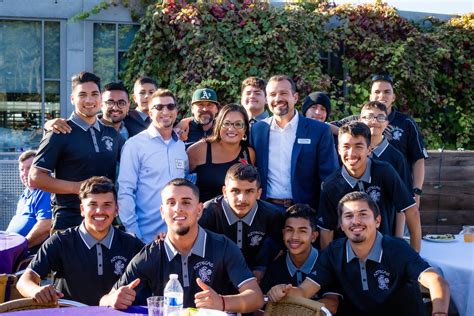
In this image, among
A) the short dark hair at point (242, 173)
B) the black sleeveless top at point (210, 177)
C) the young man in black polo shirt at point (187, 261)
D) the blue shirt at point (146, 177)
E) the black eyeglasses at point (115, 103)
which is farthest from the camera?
the black eyeglasses at point (115, 103)

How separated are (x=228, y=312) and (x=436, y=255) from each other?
2135 millimetres

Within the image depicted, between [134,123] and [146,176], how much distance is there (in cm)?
136

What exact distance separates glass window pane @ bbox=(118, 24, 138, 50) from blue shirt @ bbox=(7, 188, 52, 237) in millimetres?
4685

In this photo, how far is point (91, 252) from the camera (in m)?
4.16

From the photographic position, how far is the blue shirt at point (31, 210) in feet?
19.9

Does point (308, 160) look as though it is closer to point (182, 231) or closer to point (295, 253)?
Result: point (295, 253)

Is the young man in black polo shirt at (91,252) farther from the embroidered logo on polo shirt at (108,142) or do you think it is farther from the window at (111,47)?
the window at (111,47)

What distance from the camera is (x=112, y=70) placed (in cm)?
1045

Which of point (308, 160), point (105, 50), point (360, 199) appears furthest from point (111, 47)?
point (360, 199)

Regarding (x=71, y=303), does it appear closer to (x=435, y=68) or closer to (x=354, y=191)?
(x=354, y=191)

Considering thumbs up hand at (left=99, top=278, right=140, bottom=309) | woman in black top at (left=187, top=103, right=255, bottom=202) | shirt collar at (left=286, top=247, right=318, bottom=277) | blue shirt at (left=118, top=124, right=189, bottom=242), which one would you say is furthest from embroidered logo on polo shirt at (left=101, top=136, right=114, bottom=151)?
thumbs up hand at (left=99, top=278, right=140, bottom=309)

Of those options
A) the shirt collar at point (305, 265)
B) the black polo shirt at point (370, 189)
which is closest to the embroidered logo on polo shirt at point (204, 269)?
the shirt collar at point (305, 265)

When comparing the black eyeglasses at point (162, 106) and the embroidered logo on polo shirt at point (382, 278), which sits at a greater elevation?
the black eyeglasses at point (162, 106)

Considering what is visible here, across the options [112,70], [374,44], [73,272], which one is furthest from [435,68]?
[73,272]
